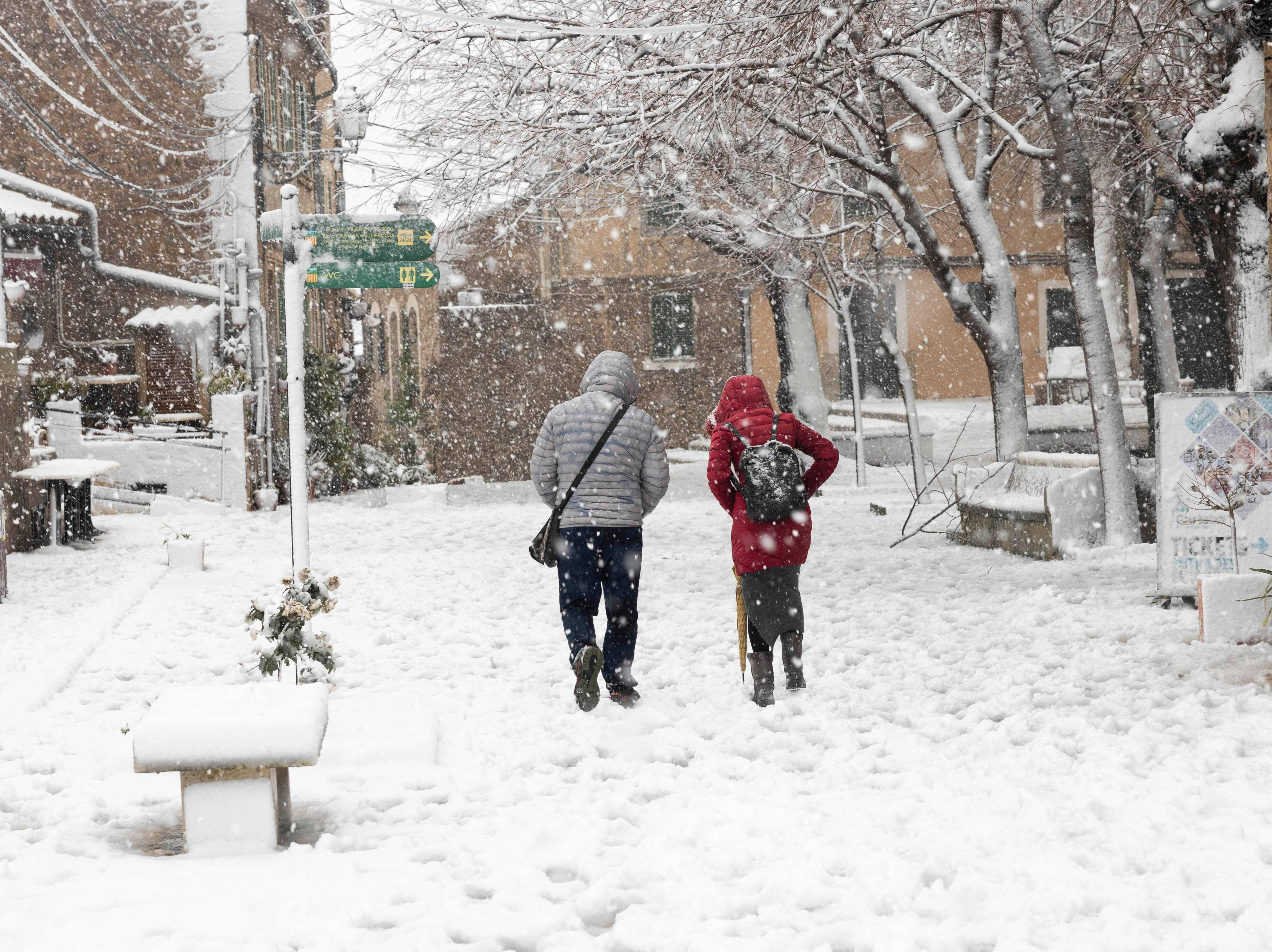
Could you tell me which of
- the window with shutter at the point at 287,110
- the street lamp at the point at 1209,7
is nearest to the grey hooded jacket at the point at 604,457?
the street lamp at the point at 1209,7

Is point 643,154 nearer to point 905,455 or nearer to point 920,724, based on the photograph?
point 920,724

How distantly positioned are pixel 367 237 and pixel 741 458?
3470 mm

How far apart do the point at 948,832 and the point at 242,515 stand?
48.3ft

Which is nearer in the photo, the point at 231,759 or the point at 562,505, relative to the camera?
the point at 231,759

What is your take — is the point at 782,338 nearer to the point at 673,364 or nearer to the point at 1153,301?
the point at 1153,301

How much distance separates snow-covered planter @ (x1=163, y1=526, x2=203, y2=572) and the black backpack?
7129 mm

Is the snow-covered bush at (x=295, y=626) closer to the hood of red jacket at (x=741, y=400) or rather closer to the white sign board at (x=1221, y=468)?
the hood of red jacket at (x=741, y=400)

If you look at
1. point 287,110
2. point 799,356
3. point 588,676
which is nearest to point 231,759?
point 588,676

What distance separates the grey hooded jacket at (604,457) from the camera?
6.76 metres

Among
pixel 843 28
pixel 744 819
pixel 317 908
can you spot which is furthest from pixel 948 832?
pixel 843 28

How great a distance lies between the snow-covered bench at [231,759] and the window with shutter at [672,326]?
2658 centimetres

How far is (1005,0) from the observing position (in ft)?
35.1

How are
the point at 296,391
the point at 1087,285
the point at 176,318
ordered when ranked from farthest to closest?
1. the point at 176,318
2. the point at 1087,285
3. the point at 296,391

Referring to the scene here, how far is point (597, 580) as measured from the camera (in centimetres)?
684
